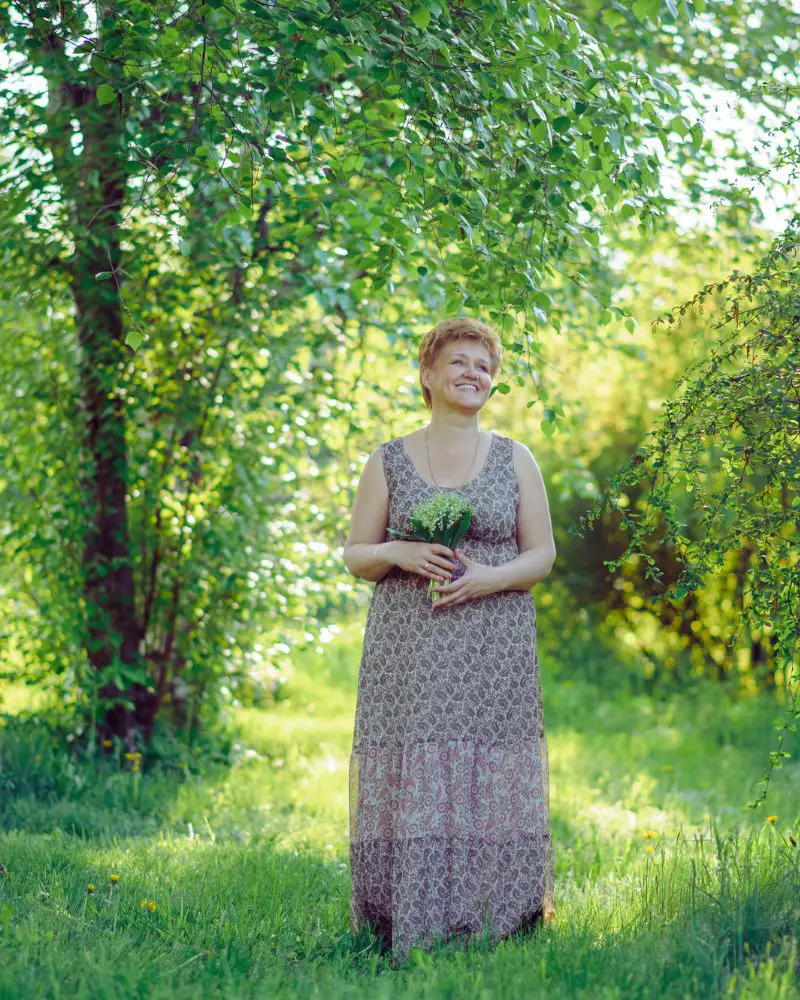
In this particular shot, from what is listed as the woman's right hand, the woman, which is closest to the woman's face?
the woman

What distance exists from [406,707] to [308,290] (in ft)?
7.68

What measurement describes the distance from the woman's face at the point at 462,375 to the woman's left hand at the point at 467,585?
0.50 metres

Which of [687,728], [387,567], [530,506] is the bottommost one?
[687,728]

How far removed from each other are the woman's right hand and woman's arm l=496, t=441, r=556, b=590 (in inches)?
7.0

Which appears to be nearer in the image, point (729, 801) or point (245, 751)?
point (729, 801)

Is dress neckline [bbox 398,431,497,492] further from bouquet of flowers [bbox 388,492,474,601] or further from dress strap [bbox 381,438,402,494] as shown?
bouquet of flowers [bbox 388,492,474,601]

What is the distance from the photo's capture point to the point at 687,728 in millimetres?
7723

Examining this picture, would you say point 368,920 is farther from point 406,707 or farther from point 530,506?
point 530,506

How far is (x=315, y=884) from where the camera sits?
3979 millimetres

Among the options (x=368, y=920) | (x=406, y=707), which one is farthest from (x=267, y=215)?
(x=368, y=920)

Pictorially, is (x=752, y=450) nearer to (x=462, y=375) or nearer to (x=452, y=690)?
(x=462, y=375)

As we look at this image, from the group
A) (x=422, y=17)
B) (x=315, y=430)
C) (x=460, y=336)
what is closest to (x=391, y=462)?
(x=460, y=336)

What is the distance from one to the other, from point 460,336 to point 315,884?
6.96 ft

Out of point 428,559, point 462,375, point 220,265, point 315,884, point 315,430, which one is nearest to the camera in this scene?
point 428,559
